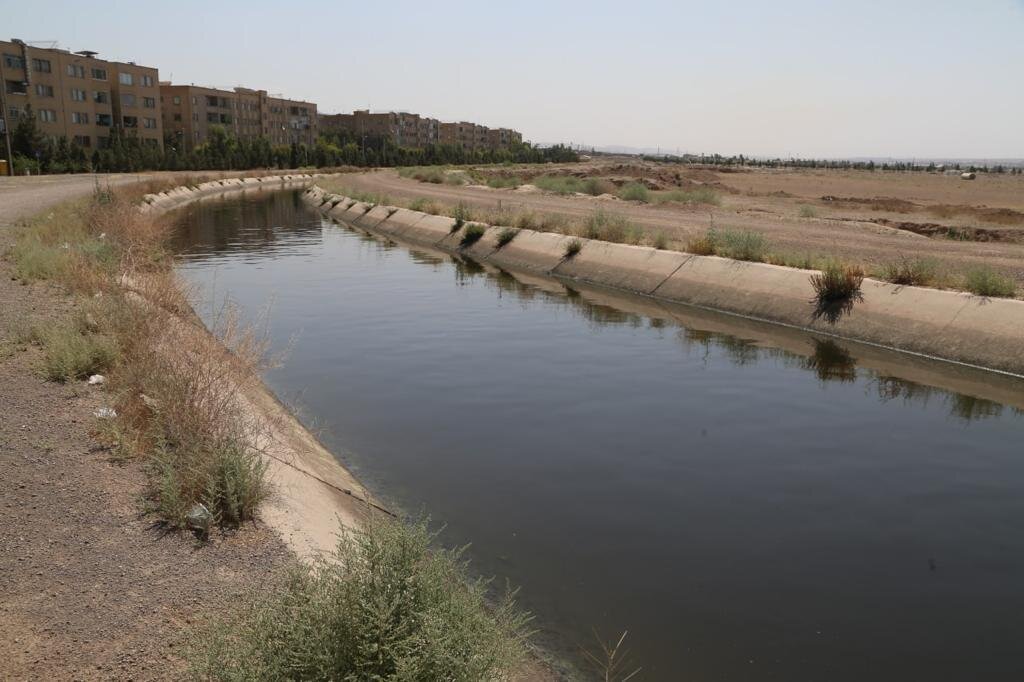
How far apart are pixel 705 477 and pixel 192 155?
104274mm

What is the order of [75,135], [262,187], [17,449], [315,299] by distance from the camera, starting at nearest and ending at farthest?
[17,449], [315,299], [262,187], [75,135]

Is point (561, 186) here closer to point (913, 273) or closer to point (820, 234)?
point (820, 234)

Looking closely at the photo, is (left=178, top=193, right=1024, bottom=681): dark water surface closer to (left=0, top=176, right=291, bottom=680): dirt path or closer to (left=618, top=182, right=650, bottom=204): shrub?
(left=0, top=176, right=291, bottom=680): dirt path

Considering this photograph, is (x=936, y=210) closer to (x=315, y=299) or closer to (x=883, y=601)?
(x=315, y=299)

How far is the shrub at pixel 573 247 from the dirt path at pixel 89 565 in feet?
65.0

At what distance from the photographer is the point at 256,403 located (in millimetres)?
10359

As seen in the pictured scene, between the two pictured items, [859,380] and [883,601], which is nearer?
[883,601]

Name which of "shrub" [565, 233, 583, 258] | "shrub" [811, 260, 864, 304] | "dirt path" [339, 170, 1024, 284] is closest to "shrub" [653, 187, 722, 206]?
"dirt path" [339, 170, 1024, 284]

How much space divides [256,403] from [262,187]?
80654 millimetres

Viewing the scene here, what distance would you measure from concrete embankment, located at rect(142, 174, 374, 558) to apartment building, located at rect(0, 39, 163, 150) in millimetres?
90375

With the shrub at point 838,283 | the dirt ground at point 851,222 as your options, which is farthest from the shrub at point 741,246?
the shrub at point 838,283

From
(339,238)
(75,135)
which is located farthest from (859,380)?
(75,135)

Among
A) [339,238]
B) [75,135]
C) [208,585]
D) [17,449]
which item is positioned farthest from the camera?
[75,135]

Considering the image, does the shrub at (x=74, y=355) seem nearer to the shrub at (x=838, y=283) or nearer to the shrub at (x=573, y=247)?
the shrub at (x=838, y=283)
